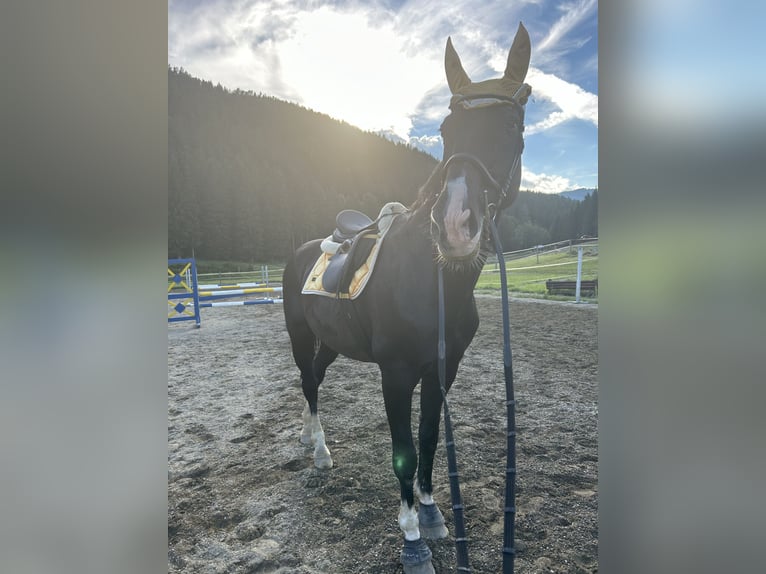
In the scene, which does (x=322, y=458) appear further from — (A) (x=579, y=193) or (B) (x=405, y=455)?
(A) (x=579, y=193)

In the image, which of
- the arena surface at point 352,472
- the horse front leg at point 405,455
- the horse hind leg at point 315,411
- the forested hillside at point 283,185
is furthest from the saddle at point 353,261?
the arena surface at point 352,472

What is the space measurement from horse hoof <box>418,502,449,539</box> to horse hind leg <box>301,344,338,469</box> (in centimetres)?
Result: 74

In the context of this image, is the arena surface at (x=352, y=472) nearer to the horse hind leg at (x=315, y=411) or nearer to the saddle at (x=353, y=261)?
the horse hind leg at (x=315, y=411)

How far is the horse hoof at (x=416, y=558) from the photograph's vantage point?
149cm

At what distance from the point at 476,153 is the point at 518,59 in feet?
1.29

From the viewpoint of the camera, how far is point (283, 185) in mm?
4137

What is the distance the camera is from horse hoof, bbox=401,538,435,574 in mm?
1488

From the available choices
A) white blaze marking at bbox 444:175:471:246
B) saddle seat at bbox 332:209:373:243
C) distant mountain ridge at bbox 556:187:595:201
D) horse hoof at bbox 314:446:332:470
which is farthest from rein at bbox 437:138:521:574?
horse hoof at bbox 314:446:332:470

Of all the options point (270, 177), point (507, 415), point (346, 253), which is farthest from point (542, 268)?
point (270, 177)
